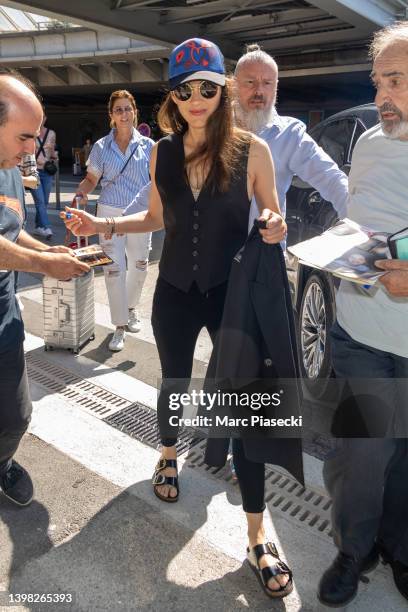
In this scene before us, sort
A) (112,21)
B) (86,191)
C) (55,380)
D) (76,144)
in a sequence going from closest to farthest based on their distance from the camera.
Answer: (55,380)
(86,191)
(112,21)
(76,144)

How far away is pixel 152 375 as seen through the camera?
13.1 feet

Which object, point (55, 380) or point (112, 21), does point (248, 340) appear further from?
point (112, 21)

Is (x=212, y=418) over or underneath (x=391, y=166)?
underneath

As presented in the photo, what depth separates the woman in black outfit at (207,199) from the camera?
2.09 meters

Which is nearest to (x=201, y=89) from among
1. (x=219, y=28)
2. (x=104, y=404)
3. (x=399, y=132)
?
(x=399, y=132)

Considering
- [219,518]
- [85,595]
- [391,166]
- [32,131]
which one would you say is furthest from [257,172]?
[85,595]

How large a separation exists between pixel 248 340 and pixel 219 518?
1.00 metres

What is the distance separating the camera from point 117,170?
4.37 meters

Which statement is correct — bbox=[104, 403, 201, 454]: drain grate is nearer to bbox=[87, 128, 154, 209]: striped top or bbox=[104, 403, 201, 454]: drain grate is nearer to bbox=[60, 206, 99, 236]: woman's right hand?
bbox=[60, 206, 99, 236]: woman's right hand

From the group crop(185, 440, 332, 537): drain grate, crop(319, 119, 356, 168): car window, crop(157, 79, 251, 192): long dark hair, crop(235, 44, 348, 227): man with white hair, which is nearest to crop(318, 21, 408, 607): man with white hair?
crop(185, 440, 332, 537): drain grate

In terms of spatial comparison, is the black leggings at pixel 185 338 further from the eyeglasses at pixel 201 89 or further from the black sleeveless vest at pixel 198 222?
the eyeglasses at pixel 201 89

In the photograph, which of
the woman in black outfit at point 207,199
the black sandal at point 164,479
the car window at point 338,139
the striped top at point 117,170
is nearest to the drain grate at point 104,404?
the black sandal at point 164,479

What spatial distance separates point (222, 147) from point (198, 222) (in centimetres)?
31

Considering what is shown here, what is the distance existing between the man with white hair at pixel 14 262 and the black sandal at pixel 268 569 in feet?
3.63
